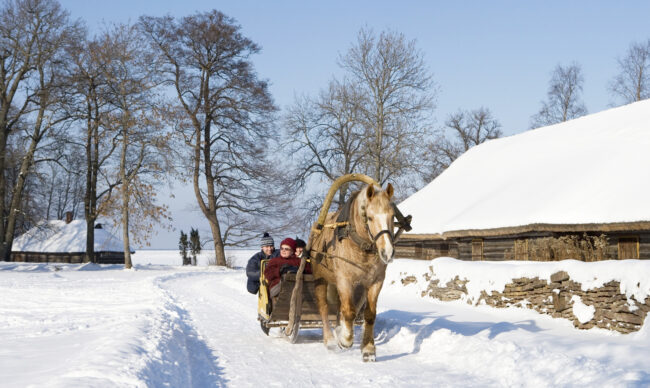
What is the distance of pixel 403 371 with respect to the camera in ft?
23.6

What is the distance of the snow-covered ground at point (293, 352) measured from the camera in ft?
20.7

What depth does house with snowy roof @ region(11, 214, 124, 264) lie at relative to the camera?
52969mm

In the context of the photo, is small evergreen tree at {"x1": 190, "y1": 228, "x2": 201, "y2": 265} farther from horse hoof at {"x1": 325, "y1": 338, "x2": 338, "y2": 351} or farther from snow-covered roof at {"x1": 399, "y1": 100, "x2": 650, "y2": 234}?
horse hoof at {"x1": 325, "y1": 338, "x2": 338, "y2": 351}

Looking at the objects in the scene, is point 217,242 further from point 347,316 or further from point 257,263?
point 347,316

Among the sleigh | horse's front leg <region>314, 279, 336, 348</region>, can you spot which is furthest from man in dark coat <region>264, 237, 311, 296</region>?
horse's front leg <region>314, 279, 336, 348</region>

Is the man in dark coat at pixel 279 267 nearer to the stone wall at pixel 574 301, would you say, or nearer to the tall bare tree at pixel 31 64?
the stone wall at pixel 574 301

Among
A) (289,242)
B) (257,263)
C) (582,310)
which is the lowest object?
(582,310)

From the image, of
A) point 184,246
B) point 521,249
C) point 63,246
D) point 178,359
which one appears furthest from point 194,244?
point 178,359

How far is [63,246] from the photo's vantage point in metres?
53.1

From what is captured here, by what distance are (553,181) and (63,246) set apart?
45127 millimetres

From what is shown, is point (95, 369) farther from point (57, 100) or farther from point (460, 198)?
point (57, 100)

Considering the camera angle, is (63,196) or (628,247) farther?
(63,196)

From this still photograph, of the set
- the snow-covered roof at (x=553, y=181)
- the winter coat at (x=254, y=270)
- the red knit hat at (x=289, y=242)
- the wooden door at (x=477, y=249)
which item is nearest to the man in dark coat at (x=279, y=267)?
the red knit hat at (x=289, y=242)

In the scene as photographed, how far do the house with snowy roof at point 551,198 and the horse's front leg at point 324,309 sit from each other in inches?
393
